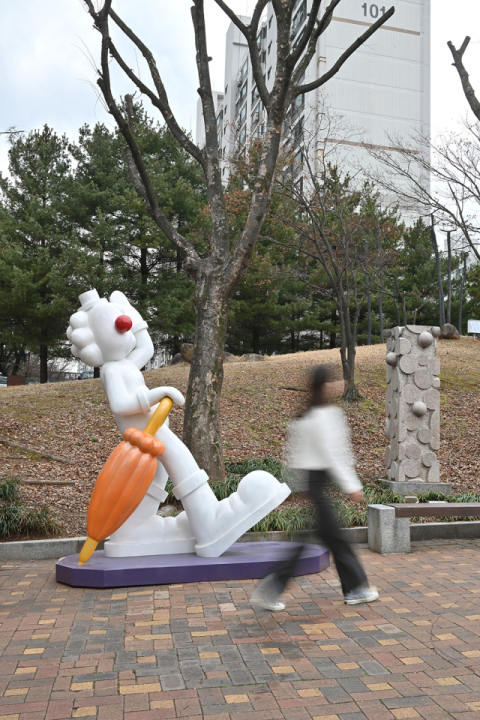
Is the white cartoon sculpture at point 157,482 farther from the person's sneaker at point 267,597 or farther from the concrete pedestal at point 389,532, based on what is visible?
the concrete pedestal at point 389,532

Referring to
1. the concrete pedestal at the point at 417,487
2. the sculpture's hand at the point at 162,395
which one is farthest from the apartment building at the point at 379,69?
the sculpture's hand at the point at 162,395

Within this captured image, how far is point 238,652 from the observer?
351cm

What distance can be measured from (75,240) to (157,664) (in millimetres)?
18294

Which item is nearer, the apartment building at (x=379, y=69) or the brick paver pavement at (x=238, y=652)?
the brick paver pavement at (x=238, y=652)

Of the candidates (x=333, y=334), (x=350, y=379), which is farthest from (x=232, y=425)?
(x=333, y=334)

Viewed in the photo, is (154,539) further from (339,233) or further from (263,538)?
(339,233)

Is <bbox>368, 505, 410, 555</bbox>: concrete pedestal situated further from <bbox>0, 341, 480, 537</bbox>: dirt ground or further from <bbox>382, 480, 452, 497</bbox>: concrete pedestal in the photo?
<bbox>0, 341, 480, 537</bbox>: dirt ground

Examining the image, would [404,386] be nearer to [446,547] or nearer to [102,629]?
[446,547]

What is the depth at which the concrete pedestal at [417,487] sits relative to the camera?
28.8 feet

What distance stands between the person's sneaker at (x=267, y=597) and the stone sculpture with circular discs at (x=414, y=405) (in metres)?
5.09

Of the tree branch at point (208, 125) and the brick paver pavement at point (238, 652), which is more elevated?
the tree branch at point (208, 125)

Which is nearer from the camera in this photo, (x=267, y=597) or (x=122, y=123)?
(x=267, y=597)

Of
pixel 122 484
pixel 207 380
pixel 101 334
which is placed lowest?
pixel 122 484

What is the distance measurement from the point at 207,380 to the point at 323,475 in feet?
14.3
